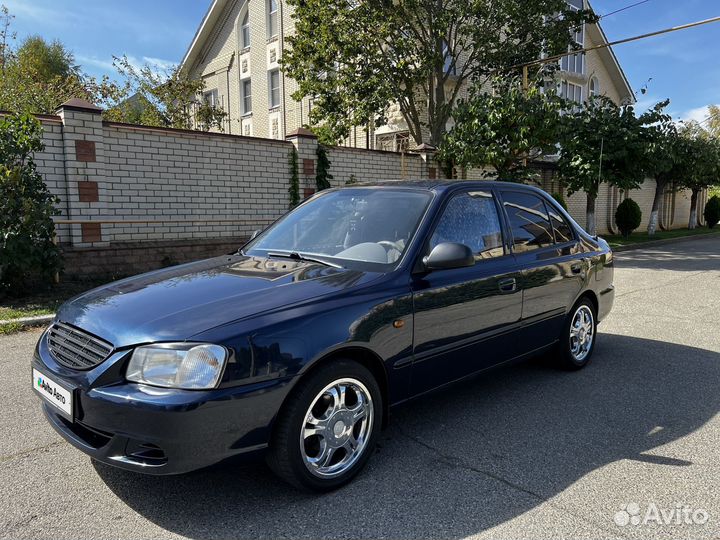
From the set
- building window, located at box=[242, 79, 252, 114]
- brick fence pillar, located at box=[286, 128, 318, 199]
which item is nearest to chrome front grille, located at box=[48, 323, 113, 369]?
brick fence pillar, located at box=[286, 128, 318, 199]

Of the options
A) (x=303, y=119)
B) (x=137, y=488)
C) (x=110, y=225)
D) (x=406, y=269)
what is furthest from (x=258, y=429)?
(x=303, y=119)

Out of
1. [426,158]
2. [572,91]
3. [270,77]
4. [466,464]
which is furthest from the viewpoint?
[572,91]

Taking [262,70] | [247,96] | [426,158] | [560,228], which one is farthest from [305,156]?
[247,96]

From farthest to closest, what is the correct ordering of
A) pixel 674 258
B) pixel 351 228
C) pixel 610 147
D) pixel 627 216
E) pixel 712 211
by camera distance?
pixel 712 211 → pixel 627 216 → pixel 610 147 → pixel 674 258 → pixel 351 228

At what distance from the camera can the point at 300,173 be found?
42.4 feet

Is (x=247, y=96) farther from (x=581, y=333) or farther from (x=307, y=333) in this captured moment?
(x=307, y=333)

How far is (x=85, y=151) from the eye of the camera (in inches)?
373

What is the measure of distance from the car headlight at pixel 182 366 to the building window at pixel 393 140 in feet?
61.8

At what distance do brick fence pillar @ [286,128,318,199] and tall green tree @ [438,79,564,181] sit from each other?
14.3 ft

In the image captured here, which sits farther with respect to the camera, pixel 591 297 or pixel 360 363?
pixel 591 297

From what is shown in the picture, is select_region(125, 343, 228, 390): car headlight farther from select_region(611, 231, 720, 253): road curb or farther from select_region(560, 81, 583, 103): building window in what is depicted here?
select_region(560, 81, 583, 103): building window

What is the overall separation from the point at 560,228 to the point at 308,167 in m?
8.87

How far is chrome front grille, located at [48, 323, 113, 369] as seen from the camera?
2.61 m

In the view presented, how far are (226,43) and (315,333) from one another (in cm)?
2723
